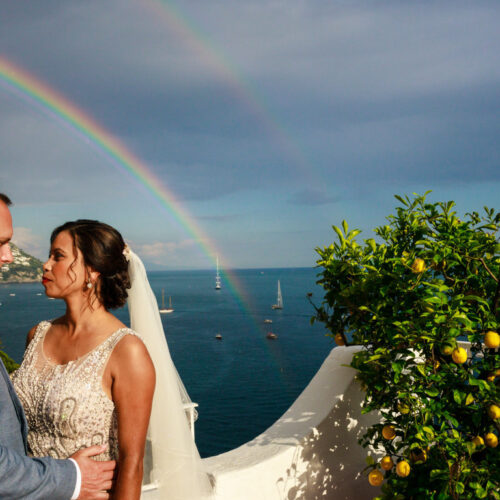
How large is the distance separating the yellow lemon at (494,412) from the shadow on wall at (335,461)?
A: 938 mm

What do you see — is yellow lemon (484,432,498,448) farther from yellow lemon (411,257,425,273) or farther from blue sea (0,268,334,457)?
blue sea (0,268,334,457)

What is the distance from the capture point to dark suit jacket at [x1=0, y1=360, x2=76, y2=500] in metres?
1.32

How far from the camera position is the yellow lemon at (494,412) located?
7.02 ft

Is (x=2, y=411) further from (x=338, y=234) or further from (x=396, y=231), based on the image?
(x=396, y=231)

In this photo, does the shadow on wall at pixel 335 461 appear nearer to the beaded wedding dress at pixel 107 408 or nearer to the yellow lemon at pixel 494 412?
the beaded wedding dress at pixel 107 408

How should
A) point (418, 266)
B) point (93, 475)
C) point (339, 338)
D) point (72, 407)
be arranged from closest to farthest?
point (93, 475), point (72, 407), point (418, 266), point (339, 338)

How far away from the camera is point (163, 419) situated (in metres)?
2.20

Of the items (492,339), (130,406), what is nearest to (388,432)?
(492,339)

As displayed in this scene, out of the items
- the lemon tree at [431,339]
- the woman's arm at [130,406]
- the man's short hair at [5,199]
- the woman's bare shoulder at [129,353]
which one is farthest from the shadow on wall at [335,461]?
the man's short hair at [5,199]

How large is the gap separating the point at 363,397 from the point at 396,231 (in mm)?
1083

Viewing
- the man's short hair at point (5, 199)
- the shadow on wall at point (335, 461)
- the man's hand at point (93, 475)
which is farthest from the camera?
the shadow on wall at point (335, 461)

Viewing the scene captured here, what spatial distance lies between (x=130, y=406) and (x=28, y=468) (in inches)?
17.8

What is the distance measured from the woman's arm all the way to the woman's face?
315mm

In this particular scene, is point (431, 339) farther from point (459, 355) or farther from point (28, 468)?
point (28, 468)
